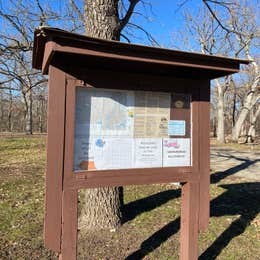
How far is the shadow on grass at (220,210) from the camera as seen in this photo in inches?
157

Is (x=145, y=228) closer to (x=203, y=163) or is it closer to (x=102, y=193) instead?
(x=102, y=193)

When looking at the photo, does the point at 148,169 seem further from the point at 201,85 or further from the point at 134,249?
the point at 134,249

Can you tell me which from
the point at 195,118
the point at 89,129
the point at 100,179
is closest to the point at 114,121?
the point at 89,129

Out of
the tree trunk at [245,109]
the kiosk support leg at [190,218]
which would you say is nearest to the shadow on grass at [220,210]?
the kiosk support leg at [190,218]

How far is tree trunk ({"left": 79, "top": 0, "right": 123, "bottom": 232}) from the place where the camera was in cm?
425

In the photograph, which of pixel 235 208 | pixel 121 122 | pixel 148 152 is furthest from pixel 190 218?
pixel 235 208

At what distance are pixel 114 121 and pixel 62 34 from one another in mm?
950

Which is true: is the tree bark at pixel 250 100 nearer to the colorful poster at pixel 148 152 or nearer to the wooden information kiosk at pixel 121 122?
the wooden information kiosk at pixel 121 122

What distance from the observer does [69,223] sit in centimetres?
269

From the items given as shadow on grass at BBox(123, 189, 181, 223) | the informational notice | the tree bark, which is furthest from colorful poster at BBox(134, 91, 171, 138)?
the tree bark

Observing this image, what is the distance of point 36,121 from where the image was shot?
53.8m

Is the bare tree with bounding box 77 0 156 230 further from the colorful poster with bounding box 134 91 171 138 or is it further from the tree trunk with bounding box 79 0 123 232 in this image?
the colorful poster with bounding box 134 91 171 138

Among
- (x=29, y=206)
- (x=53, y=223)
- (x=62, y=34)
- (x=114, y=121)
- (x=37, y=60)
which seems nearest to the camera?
(x=62, y=34)

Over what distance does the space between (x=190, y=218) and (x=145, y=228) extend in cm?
151
